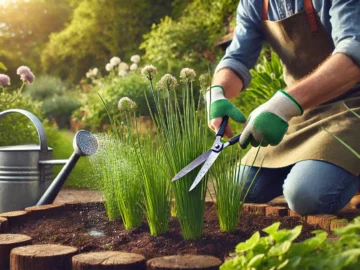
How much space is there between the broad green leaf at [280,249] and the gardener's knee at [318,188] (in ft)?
4.54

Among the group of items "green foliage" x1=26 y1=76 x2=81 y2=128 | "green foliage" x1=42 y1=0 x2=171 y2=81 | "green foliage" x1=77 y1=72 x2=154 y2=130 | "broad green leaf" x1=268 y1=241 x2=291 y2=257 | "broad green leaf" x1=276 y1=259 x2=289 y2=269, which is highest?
"green foliage" x1=42 y1=0 x2=171 y2=81

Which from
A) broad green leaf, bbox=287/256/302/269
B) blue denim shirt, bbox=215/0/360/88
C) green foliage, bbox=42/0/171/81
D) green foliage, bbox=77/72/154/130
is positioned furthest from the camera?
green foliage, bbox=42/0/171/81

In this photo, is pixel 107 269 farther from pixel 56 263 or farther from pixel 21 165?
pixel 21 165

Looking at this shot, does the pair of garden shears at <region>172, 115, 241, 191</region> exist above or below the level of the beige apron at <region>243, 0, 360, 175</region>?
below

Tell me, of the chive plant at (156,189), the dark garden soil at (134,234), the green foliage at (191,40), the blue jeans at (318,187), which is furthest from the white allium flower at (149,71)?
the green foliage at (191,40)

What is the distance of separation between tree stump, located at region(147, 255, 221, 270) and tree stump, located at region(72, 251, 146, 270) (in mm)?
61

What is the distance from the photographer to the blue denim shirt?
8.63 feet

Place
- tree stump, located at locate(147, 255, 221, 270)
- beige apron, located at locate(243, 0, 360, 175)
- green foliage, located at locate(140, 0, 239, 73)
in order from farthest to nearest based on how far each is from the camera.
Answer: green foliage, located at locate(140, 0, 239, 73)
beige apron, located at locate(243, 0, 360, 175)
tree stump, located at locate(147, 255, 221, 270)

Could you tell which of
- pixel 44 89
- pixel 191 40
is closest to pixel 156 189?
pixel 191 40

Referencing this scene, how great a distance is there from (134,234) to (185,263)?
2.25 feet

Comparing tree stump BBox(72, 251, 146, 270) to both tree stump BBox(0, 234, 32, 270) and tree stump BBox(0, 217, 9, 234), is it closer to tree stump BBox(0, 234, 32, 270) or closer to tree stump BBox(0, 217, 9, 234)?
tree stump BBox(0, 234, 32, 270)

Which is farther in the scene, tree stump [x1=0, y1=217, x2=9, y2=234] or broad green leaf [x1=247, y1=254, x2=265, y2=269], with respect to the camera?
tree stump [x1=0, y1=217, x2=9, y2=234]

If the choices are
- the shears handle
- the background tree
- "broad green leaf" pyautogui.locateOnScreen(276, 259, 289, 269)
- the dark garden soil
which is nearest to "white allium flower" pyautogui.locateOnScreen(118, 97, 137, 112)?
the shears handle

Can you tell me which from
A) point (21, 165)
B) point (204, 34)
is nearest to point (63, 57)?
point (204, 34)
